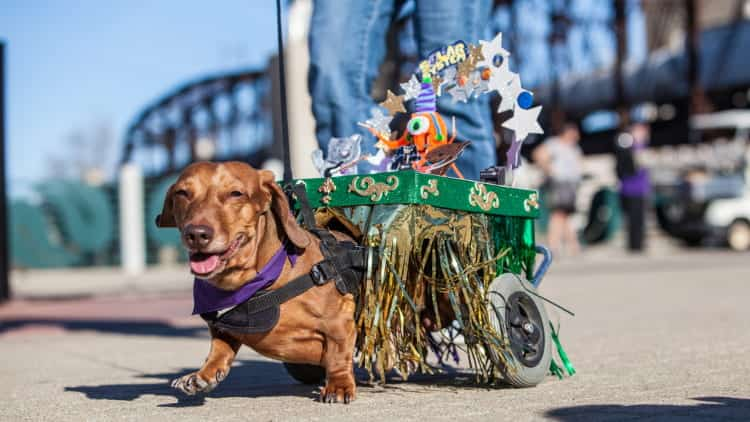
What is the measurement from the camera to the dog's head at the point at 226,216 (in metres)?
2.32

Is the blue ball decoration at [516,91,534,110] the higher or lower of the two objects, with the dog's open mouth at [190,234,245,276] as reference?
higher

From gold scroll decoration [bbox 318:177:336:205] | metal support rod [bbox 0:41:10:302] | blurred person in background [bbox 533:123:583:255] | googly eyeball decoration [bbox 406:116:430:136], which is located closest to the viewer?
gold scroll decoration [bbox 318:177:336:205]

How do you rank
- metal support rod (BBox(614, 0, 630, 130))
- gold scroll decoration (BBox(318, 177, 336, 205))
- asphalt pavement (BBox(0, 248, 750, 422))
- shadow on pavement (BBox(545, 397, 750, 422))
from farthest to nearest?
metal support rod (BBox(614, 0, 630, 130)), gold scroll decoration (BBox(318, 177, 336, 205)), asphalt pavement (BBox(0, 248, 750, 422)), shadow on pavement (BBox(545, 397, 750, 422))

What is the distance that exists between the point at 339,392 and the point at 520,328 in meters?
0.64

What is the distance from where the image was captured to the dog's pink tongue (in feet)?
7.65

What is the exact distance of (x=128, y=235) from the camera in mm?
16453

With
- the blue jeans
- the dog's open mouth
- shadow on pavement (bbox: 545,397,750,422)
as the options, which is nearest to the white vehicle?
the blue jeans

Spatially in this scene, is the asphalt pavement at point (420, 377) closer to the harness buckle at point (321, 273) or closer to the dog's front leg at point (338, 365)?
the dog's front leg at point (338, 365)

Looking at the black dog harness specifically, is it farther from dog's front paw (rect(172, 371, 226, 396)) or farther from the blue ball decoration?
the blue ball decoration

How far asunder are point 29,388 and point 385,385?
1242 mm

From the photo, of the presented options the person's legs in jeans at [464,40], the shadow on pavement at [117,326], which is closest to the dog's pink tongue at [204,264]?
the person's legs in jeans at [464,40]

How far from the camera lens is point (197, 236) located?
2.28 meters

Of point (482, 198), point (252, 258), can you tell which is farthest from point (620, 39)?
point (252, 258)

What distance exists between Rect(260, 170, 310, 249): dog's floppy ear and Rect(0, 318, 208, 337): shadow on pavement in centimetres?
297
